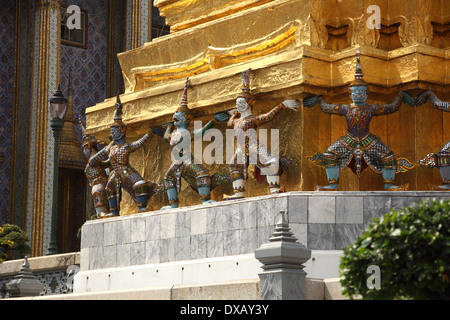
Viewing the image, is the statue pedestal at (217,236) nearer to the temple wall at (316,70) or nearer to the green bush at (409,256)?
the temple wall at (316,70)

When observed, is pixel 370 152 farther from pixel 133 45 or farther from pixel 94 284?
pixel 133 45

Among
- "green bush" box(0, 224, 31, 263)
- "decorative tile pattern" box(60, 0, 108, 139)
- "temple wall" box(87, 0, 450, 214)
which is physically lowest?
"green bush" box(0, 224, 31, 263)

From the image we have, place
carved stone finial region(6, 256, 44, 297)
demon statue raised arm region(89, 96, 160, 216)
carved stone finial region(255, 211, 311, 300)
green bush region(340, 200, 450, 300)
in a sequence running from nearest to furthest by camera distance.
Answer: green bush region(340, 200, 450, 300) → carved stone finial region(255, 211, 311, 300) → carved stone finial region(6, 256, 44, 297) → demon statue raised arm region(89, 96, 160, 216)

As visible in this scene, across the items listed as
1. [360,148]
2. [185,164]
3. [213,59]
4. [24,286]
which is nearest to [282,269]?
[360,148]

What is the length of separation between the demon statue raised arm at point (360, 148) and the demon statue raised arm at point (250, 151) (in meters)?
0.73

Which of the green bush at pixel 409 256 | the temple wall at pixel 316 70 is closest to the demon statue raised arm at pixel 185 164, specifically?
the temple wall at pixel 316 70

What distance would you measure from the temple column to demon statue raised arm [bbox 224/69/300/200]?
14294mm

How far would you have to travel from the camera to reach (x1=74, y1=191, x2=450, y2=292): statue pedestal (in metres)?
12.7

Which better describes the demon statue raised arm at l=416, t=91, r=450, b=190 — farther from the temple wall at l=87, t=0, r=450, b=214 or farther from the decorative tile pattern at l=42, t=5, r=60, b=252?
the decorative tile pattern at l=42, t=5, r=60, b=252

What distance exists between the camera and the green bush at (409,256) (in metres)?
8.70

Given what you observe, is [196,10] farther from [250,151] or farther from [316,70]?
[250,151]

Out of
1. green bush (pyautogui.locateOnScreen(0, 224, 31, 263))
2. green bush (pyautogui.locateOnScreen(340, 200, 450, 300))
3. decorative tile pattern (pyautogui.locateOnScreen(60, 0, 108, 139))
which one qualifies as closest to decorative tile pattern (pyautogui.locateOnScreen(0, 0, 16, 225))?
decorative tile pattern (pyautogui.locateOnScreen(60, 0, 108, 139))

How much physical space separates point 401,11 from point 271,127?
2512 millimetres

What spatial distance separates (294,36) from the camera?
48.8 ft
